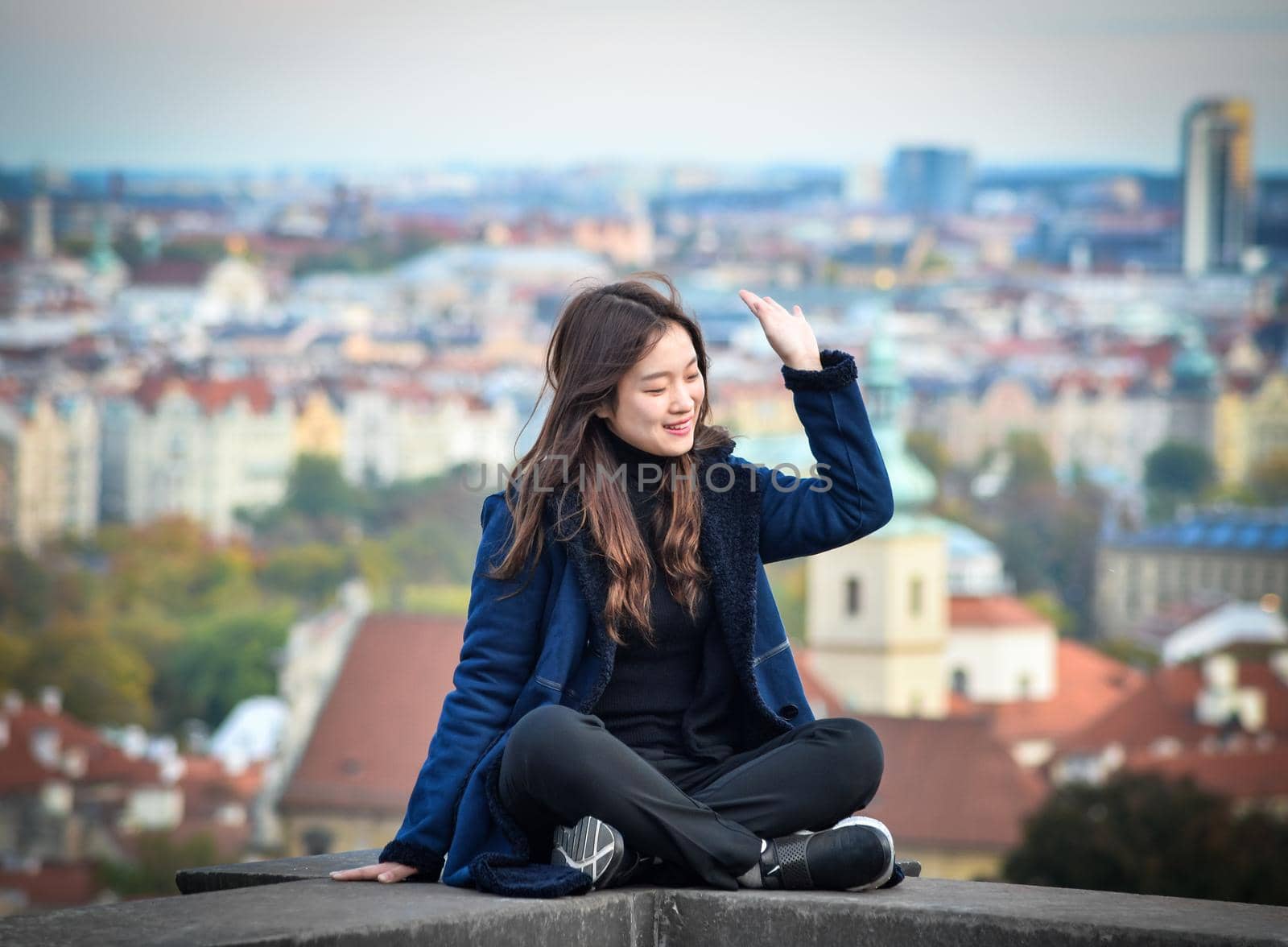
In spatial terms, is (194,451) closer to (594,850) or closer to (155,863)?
(155,863)

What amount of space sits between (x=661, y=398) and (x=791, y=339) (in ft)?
0.43

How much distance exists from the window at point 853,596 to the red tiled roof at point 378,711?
21.7ft

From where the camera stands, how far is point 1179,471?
58562 millimetres

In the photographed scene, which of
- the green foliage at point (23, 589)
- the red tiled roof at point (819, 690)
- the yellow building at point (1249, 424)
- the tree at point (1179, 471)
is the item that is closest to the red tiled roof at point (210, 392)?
the green foliage at point (23, 589)

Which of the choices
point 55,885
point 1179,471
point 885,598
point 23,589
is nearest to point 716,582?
point 885,598

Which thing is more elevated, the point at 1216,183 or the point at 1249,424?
the point at 1216,183

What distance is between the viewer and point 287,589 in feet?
167

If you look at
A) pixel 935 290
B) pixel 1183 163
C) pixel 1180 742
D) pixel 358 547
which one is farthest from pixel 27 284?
pixel 1180 742

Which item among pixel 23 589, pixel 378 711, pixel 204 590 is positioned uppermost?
pixel 204 590

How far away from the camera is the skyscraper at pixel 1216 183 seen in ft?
205

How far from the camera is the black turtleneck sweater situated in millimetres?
1911

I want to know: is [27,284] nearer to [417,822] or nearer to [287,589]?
[287,589]

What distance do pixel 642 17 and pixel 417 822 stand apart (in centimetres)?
7168

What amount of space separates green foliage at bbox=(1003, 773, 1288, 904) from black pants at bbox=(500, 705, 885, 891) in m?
20.8
